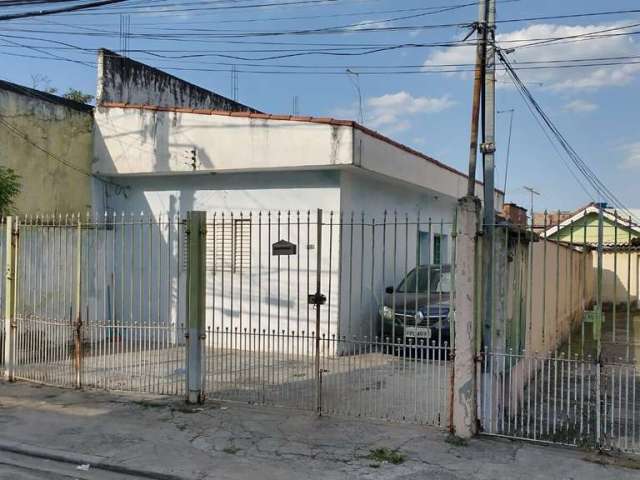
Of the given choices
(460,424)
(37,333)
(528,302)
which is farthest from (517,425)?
(37,333)

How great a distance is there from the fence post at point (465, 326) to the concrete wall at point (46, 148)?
8663 millimetres

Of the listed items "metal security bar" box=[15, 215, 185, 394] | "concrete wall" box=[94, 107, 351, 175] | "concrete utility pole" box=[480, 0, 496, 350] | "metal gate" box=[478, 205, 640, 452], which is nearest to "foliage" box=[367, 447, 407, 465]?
"metal gate" box=[478, 205, 640, 452]

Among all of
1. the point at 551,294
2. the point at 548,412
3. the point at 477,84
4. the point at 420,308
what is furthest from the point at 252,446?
the point at 551,294

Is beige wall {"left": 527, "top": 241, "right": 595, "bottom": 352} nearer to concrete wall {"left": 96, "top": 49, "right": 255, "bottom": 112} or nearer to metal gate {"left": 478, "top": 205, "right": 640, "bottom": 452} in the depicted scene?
metal gate {"left": 478, "top": 205, "right": 640, "bottom": 452}

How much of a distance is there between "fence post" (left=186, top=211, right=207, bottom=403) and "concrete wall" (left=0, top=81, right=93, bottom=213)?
5.72 meters

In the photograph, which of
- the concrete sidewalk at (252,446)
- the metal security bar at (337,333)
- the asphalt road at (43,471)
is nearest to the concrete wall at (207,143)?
the metal security bar at (337,333)

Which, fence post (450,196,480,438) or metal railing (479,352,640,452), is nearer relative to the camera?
metal railing (479,352,640,452)

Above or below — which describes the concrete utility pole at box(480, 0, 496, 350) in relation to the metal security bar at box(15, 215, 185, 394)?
above

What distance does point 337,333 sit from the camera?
8.60m

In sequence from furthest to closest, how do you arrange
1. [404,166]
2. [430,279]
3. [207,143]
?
[404,166] < [207,143] < [430,279]

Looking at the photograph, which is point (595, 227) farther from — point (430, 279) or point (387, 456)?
point (387, 456)

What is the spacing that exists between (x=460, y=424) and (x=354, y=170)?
580cm

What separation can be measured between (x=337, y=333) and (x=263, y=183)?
12.8 feet

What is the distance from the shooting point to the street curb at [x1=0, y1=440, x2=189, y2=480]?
5164mm
